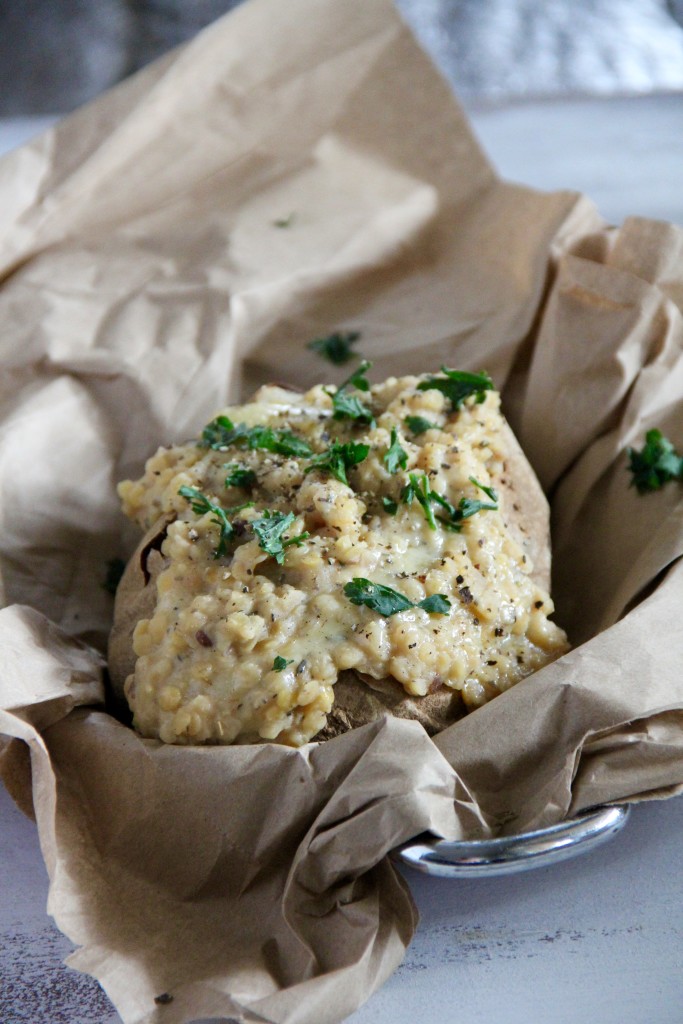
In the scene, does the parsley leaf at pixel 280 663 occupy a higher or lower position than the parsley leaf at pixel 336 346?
higher

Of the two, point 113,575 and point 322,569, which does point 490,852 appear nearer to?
point 322,569

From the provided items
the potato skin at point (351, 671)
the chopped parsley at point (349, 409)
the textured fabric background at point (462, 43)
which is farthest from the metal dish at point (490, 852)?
the textured fabric background at point (462, 43)

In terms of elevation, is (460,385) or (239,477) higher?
(239,477)

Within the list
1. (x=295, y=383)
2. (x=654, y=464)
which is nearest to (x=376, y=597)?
(x=654, y=464)

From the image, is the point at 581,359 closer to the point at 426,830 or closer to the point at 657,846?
the point at 657,846

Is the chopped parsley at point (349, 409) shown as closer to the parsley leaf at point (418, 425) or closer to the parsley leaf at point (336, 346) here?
the parsley leaf at point (418, 425)
